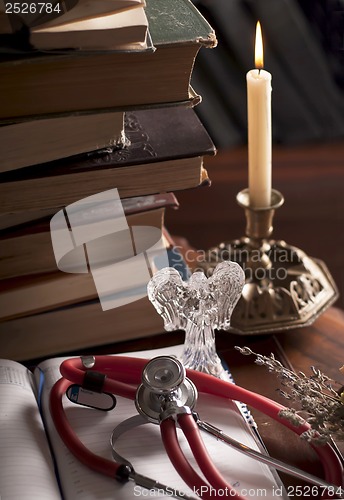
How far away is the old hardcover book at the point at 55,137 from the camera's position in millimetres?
852

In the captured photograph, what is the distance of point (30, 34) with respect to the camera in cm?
77

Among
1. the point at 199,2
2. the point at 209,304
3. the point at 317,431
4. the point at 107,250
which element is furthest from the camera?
the point at 199,2

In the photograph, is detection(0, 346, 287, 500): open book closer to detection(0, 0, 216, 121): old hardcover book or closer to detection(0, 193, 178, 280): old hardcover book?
detection(0, 193, 178, 280): old hardcover book

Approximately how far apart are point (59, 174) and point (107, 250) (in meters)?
0.12

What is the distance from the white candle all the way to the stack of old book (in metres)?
0.06

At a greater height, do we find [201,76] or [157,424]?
[157,424]

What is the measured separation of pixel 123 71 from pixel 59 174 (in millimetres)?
124

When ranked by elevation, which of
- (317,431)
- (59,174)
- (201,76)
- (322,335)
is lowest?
(201,76)

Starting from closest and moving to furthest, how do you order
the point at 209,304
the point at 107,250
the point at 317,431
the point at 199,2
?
the point at 317,431 < the point at 209,304 < the point at 107,250 < the point at 199,2

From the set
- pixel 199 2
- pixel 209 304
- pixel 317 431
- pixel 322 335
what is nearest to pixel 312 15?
pixel 199 2

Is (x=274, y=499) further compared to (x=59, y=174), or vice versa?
(x=59, y=174)

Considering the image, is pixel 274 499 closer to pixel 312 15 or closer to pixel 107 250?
pixel 107 250

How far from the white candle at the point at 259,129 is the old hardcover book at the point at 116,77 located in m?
0.08
